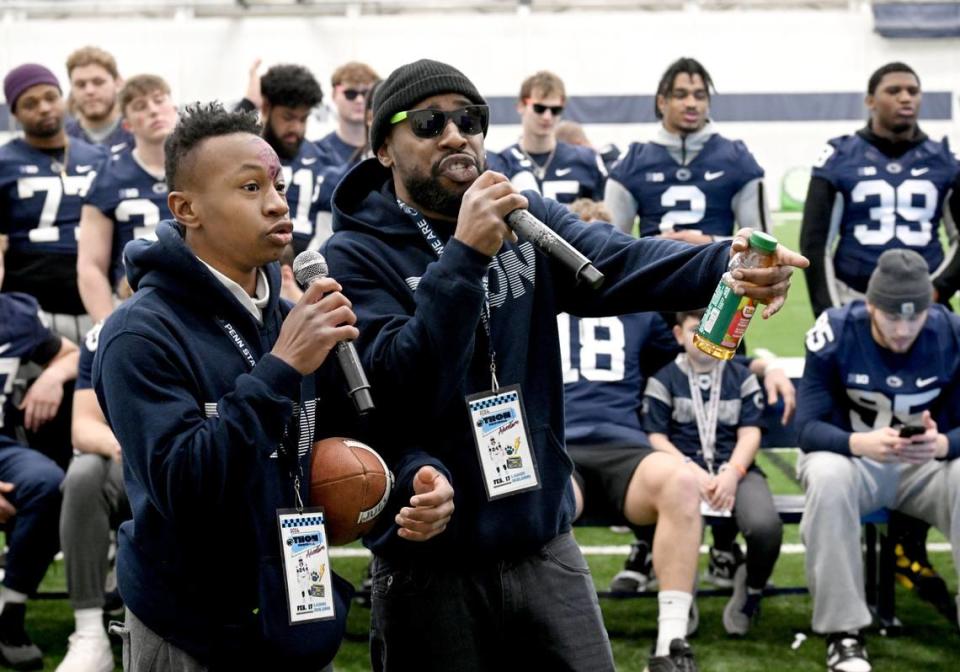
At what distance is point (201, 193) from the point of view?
2732 millimetres

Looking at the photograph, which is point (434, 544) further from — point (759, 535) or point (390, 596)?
point (759, 535)

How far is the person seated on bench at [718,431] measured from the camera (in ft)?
18.2

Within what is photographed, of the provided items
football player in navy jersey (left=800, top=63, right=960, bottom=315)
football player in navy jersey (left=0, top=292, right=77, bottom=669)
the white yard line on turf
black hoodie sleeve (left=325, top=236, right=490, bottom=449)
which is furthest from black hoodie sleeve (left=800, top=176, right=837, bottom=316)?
black hoodie sleeve (left=325, top=236, right=490, bottom=449)

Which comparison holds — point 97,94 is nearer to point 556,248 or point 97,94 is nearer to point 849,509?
point 849,509

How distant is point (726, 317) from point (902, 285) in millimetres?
3056

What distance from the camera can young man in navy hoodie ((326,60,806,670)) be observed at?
284 centimetres

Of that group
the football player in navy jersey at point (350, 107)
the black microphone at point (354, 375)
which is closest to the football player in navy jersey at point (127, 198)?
the football player in navy jersey at point (350, 107)

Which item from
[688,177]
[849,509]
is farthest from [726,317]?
[688,177]

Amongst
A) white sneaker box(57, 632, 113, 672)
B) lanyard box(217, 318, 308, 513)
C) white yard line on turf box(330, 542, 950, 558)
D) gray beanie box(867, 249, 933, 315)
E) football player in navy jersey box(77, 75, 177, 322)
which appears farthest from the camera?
white yard line on turf box(330, 542, 950, 558)

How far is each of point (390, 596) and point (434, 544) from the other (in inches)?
6.9

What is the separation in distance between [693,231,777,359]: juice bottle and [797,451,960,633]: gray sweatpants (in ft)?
9.34

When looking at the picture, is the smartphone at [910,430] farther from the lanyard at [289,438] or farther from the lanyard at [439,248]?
the lanyard at [289,438]

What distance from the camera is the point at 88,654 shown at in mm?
5145

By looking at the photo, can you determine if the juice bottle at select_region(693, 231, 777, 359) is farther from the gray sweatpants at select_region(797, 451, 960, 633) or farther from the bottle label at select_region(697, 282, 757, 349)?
the gray sweatpants at select_region(797, 451, 960, 633)
